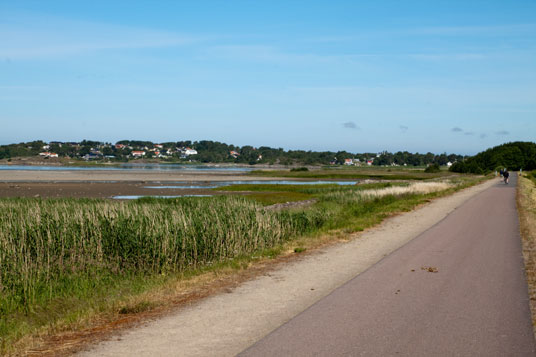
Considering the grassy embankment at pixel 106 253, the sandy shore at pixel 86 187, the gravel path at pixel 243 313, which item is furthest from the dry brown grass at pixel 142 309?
the sandy shore at pixel 86 187

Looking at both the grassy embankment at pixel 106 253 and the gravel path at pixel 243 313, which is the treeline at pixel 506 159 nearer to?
the grassy embankment at pixel 106 253

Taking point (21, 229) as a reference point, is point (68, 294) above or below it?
below

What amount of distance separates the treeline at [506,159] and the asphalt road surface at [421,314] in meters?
143

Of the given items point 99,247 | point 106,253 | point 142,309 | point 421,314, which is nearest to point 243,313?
point 142,309

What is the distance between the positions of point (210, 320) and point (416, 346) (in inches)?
120

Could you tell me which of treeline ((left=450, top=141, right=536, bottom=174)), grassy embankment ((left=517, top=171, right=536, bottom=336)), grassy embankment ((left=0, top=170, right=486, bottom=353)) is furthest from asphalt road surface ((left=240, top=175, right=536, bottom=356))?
treeline ((left=450, top=141, right=536, bottom=174))

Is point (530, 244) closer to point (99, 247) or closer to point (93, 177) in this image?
point (99, 247)

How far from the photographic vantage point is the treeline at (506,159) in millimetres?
154712

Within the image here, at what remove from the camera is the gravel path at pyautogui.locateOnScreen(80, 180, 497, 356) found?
21.7 feet

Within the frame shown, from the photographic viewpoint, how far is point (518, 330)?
7367mm

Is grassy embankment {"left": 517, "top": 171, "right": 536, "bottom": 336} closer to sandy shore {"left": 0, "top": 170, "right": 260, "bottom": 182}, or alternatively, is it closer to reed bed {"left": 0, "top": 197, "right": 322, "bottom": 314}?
reed bed {"left": 0, "top": 197, "right": 322, "bottom": 314}

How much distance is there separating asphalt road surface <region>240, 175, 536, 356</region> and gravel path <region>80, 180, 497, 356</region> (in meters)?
0.32

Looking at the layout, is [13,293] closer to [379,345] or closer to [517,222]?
[379,345]

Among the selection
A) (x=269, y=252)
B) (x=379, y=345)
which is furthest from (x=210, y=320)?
(x=269, y=252)
